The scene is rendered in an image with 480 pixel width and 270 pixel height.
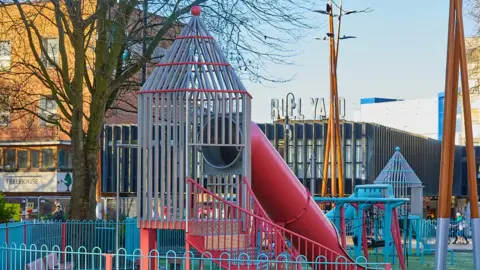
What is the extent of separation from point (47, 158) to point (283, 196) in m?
40.4

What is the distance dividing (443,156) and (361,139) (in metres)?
54.1

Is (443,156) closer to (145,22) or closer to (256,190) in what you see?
(256,190)

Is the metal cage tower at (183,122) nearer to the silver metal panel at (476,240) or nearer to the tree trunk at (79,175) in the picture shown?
the silver metal panel at (476,240)

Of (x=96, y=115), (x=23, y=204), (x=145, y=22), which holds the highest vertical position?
Answer: (x=145, y=22)

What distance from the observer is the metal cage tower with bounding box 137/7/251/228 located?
643 inches

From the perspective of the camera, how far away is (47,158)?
188 feet

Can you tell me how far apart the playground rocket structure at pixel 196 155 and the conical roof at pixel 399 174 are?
24475 mm

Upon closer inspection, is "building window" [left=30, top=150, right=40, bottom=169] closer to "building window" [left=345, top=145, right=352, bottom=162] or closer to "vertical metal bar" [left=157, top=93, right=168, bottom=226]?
"building window" [left=345, top=145, right=352, bottom=162]

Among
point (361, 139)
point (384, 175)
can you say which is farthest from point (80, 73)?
point (361, 139)

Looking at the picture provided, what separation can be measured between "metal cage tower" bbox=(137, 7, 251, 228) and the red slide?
122cm

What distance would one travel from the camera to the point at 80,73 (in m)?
25.2

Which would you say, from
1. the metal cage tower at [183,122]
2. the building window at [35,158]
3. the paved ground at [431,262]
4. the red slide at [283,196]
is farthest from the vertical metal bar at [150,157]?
the building window at [35,158]

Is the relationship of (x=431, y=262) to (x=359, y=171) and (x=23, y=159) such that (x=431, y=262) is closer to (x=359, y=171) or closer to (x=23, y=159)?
(x=23, y=159)

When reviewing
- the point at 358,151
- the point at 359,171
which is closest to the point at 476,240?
the point at 359,171
